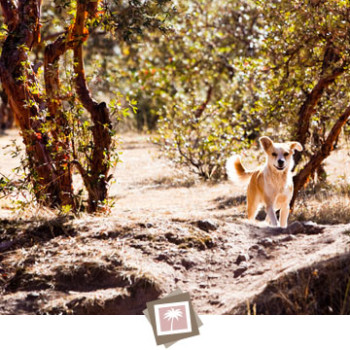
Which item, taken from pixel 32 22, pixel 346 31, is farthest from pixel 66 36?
pixel 346 31

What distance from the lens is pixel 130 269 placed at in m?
4.31

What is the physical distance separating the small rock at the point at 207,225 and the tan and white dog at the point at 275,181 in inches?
23.4

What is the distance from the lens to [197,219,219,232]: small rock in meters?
4.83

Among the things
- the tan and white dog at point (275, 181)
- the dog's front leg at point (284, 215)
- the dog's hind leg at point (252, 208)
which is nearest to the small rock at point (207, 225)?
the tan and white dog at point (275, 181)

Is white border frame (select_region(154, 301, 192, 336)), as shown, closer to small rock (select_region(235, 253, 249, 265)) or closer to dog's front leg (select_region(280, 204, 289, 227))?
small rock (select_region(235, 253, 249, 265))

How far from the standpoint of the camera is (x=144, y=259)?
4.46 meters

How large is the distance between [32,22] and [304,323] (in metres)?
3.93

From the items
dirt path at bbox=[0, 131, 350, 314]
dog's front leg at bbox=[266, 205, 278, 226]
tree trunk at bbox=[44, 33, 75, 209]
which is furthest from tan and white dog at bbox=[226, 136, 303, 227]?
tree trunk at bbox=[44, 33, 75, 209]

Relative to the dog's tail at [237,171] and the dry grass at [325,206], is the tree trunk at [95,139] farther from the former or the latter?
the dry grass at [325,206]

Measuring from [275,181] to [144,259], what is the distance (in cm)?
154

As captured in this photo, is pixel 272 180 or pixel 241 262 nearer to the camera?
pixel 241 262

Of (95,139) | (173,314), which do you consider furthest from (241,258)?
(95,139)

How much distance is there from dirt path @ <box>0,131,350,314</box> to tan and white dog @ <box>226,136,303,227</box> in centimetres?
35

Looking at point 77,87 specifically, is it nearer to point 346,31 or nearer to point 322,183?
point 346,31
